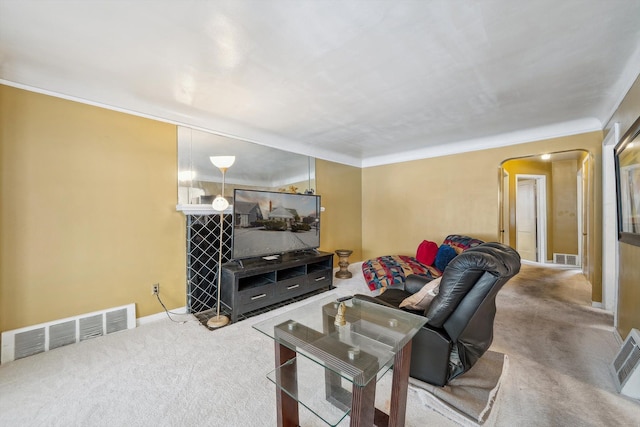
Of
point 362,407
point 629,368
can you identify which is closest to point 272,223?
point 362,407

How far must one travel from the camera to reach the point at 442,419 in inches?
52.6

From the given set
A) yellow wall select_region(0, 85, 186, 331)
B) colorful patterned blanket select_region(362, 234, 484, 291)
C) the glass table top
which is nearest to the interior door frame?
colorful patterned blanket select_region(362, 234, 484, 291)

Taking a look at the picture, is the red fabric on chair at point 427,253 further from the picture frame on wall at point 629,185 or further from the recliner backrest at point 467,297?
the recliner backrest at point 467,297

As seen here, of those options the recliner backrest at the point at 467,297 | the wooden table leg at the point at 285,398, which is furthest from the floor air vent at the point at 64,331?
the recliner backrest at the point at 467,297

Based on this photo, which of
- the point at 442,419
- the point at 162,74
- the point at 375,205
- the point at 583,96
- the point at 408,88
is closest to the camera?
the point at 442,419

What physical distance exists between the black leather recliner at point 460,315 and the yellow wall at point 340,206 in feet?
9.50

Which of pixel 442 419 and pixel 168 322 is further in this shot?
pixel 168 322

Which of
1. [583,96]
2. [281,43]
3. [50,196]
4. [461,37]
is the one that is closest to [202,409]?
[50,196]

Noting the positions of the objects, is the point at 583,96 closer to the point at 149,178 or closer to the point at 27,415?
the point at 149,178

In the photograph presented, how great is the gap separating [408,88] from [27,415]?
346cm

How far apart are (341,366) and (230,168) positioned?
2.66 metres

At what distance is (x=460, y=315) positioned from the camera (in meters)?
1.40

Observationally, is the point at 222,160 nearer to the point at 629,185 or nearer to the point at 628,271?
the point at 629,185

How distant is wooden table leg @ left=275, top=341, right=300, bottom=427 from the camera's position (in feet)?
3.78
